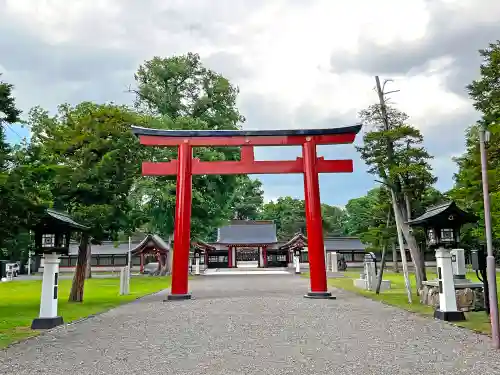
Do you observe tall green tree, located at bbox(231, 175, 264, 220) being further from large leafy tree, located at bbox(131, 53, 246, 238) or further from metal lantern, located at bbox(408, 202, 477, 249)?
metal lantern, located at bbox(408, 202, 477, 249)

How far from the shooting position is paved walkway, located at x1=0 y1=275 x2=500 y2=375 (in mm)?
5961

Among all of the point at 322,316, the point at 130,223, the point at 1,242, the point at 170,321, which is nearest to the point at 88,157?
the point at 130,223

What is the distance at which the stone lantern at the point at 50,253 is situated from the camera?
32.6ft

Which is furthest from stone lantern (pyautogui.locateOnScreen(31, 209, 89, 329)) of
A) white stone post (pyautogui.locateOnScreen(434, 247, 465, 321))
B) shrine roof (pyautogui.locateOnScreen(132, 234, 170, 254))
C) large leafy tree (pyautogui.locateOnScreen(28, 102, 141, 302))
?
shrine roof (pyautogui.locateOnScreen(132, 234, 170, 254))

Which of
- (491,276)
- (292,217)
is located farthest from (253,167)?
(292,217)

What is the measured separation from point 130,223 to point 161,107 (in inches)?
726

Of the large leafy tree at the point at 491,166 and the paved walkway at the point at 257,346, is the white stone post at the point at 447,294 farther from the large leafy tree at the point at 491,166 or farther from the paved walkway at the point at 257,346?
the large leafy tree at the point at 491,166

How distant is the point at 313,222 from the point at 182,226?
181 inches

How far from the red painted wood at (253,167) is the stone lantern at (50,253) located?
6310mm

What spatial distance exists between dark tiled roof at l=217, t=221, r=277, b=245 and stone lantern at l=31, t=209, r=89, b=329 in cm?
4046

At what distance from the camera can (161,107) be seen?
33.2 meters

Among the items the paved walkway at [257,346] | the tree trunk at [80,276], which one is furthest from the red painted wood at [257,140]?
the paved walkway at [257,346]

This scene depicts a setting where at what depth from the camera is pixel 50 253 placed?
34.3 feet

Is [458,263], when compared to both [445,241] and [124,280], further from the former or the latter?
[124,280]
